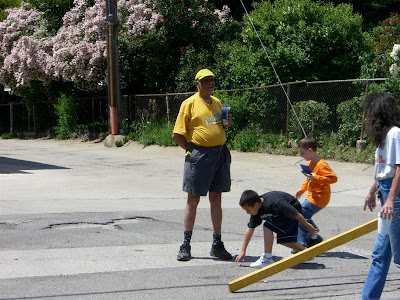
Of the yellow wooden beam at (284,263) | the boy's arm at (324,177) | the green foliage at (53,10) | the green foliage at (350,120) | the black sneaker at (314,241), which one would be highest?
the green foliage at (53,10)

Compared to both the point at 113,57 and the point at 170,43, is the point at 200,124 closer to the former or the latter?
the point at 113,57

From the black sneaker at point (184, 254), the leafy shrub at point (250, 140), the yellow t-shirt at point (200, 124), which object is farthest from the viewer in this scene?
the leafy shrub at point (250, 140)

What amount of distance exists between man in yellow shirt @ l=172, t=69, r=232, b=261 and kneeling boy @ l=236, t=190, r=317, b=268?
1.58ft

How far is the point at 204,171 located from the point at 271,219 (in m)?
0.85

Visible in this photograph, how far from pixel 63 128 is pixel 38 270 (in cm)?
1825

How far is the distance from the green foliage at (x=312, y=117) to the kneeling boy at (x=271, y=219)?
342 inches

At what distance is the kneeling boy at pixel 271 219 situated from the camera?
5762 mm

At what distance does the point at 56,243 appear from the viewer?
22.1ft

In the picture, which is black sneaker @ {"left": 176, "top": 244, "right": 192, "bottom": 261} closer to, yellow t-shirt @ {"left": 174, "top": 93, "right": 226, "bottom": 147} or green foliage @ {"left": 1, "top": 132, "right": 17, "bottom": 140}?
yellow t-shirt @ {"left": 174, "top": 93, "right": 226, "bottom": 147}

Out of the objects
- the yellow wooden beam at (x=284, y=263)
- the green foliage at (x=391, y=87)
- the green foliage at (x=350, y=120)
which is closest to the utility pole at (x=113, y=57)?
the green foliage at (x=350, y=120)

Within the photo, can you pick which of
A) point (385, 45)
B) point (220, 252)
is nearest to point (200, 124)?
point (220, 252)

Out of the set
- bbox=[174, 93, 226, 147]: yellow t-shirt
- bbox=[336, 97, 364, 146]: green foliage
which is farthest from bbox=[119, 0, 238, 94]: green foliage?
bbox=[174, 93, 226, 147]: yellow t-shirt

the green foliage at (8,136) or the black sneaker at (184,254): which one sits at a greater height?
the green foliage at (8,136)

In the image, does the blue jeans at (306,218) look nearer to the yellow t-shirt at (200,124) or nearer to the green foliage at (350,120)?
the yellow t-shirt at (200,124)
